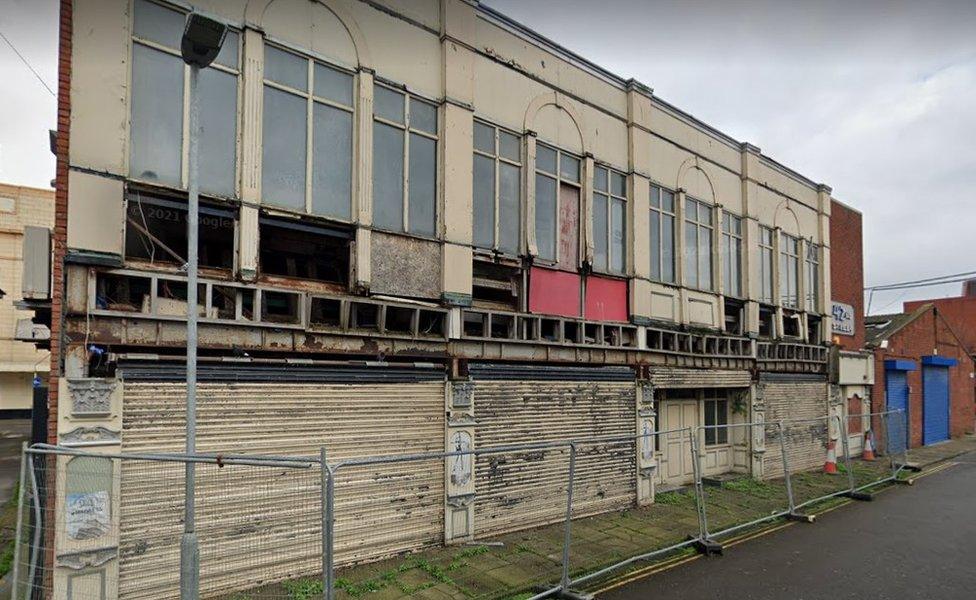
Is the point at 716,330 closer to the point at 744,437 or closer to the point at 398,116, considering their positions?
the point at 744,437

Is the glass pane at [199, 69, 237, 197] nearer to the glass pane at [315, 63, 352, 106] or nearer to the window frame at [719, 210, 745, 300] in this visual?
the glass pane at [315, 63, 352, 106]

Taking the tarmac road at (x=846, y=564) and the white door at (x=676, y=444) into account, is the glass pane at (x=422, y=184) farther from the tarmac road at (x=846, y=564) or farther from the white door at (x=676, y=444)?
the white door at (x=676, y=444)

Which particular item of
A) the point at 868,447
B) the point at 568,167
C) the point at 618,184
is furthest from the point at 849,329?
the point at 568,167

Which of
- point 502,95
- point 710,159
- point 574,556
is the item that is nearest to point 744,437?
point 710,159

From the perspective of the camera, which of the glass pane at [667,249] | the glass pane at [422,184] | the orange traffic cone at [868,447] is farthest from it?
the orange traffic cone at [868,447]

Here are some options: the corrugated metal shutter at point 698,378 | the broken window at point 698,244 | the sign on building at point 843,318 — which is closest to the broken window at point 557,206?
the corrugated metal shutter at point 698,378

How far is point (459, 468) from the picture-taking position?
923cm

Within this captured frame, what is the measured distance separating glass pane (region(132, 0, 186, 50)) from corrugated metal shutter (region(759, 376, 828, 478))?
15.4m

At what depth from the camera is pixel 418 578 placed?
778 centimetres

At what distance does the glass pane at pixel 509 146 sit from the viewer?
10.8m

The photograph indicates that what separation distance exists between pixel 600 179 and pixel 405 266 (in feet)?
17.7

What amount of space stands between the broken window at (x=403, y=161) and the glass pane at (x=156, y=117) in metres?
2.72

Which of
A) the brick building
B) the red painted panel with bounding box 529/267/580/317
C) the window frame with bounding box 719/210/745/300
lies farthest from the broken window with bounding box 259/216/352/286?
the brick building

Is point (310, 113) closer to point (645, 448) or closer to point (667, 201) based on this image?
point (667, 201)
